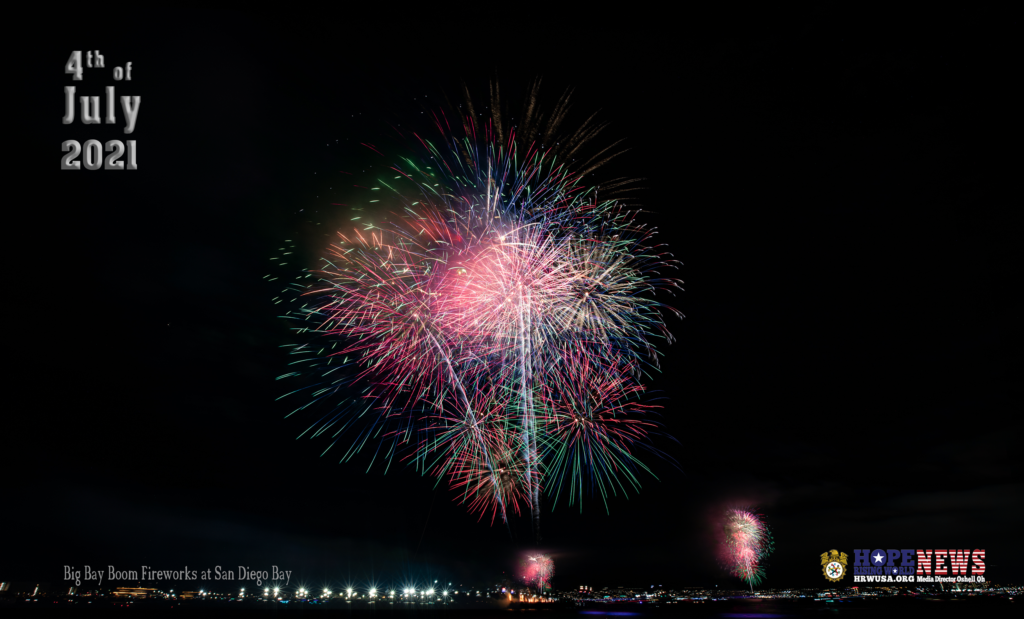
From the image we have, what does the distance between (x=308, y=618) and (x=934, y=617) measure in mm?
104988

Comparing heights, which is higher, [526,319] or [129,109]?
[129,109]

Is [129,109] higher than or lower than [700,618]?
higher

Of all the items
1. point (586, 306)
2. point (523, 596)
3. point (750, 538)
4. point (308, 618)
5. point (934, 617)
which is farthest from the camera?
point (523, 596)

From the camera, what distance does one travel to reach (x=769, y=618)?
77.6 meters

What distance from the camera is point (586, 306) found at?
2458 cm

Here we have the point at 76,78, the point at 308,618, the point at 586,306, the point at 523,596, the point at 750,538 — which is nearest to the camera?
the point at 76,78

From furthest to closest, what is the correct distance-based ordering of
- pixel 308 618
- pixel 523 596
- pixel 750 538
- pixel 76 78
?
pixel 523 596
pixel 308 618
pixel 750 538
pixel 76 78

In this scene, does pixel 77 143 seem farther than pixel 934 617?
No

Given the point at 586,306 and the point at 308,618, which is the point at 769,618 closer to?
the point at 586,306

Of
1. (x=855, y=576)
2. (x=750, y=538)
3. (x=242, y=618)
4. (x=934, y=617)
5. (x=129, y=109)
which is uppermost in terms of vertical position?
(x=129, y=109)

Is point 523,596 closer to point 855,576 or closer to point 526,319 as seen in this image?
point 855,576

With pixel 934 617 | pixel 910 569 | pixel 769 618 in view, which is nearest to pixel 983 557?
pixel 934 617

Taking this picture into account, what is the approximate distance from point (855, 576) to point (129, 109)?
3820 inches

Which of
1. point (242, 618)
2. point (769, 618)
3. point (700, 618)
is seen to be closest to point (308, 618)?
point (242, 618)
